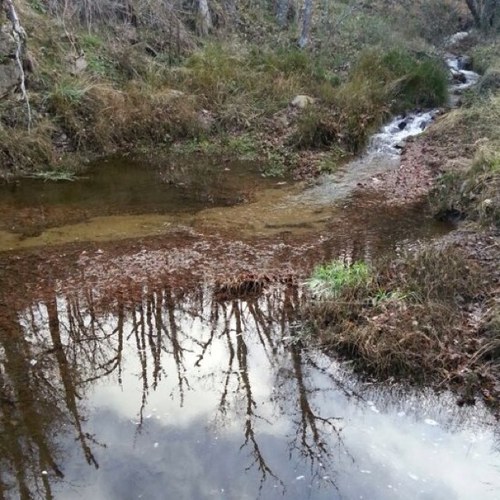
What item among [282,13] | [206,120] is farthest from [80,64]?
[282,13]

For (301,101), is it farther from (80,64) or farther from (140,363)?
(140,363)

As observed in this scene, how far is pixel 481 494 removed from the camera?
144 inches

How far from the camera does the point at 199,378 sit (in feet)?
15.3

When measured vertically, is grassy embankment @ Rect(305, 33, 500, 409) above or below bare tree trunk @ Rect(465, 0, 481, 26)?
below

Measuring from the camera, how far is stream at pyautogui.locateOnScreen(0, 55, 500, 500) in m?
3.73

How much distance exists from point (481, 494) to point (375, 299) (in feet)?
6.30

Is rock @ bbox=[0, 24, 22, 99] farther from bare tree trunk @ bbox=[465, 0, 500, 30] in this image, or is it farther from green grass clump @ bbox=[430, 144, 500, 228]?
bare tree trunk @ bbox=[465, 0, 500, 30]

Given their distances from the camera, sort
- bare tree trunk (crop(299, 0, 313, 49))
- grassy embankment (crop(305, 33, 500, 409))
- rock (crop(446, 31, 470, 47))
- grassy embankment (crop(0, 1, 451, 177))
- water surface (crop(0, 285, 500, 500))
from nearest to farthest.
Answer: water surface (crop(0, 285, 500, 500)) → grassy embankment (crop(305, 33, 500, 409)) → grassy embankment (crop(0, 1, 451, 177)) → bare tree trunk (crop(299, 0, 313, 49)) → rock (crop(446, 31, 470, 47))

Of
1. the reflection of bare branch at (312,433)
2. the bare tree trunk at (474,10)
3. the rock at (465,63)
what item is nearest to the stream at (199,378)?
the reflection of bare branch at (312,433)

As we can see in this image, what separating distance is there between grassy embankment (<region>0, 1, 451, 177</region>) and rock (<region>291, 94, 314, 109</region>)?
0.14 meters

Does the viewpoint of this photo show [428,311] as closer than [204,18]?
Yes

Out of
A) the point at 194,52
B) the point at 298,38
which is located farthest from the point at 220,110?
the point at 298,38

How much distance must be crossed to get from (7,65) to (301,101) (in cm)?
549

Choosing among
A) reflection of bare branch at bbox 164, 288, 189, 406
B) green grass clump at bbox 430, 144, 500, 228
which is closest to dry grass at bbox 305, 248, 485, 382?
reflection of bare branch at bbox 164, 288, 189, 406
